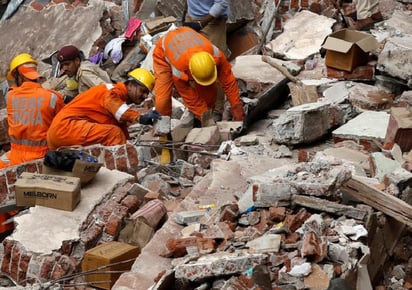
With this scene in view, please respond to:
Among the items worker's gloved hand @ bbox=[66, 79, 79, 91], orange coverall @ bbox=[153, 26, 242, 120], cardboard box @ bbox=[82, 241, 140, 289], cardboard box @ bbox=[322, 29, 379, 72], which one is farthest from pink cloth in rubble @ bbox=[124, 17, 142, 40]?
cardboard box @ bbox=[82, 241, 140, 289]

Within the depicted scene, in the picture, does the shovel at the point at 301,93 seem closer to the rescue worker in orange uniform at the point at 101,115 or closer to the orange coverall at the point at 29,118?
the rescue worker in orange uniform at the point at 101,115

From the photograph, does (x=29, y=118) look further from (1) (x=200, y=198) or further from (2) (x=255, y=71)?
(2) (x=255, y=71)

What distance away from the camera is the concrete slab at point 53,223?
5.14 m

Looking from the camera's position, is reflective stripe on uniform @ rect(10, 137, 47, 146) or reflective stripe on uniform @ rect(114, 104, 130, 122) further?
reflective stripe on uniform @ rect(10, 137, 47, 146)

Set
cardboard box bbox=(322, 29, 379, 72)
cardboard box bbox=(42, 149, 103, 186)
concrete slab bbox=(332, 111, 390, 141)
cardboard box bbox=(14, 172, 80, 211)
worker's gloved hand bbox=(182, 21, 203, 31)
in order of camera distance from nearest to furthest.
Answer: cardboard box bbox=(14, 172, 80, 211), cardboard box bbox=(42, 149, 103, 186), concrete slab bbox=(332, 111, 390, 141), cardboard box bbox=(322, 29, 379, 72), worker's gloved hand bbox=(182, 21, 203, 31)

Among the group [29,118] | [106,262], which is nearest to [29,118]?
[29,118]

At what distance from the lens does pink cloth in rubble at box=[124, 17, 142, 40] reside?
34.6 feet

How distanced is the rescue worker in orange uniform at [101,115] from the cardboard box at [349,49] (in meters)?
1.88

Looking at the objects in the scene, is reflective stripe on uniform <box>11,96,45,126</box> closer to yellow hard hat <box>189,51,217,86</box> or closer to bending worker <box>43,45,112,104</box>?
bending worker <box>43,45,112,104</box>

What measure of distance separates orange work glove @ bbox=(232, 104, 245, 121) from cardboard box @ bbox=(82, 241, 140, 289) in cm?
250

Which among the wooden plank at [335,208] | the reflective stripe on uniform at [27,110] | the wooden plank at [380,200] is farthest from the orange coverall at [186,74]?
the wooden plank at [335,208]

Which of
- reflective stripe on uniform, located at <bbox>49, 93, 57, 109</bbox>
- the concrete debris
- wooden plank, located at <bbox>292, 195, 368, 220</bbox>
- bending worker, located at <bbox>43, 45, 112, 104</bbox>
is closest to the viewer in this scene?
the concrete debris

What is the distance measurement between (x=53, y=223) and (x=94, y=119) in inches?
66.4

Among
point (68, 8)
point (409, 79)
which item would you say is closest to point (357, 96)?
point (409, 79)
